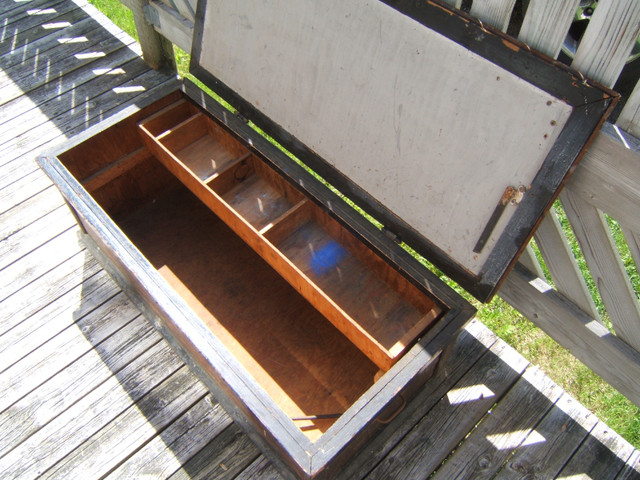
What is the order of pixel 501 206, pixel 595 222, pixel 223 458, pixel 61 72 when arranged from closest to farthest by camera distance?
pixel 501 206
pixel 595 222
pixel 223 458
pixel 61 72

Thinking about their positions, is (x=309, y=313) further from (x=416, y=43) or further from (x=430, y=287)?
(x=416, y=43)

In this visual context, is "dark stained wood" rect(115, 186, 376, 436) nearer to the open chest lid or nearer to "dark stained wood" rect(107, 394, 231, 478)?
"dark stained wood" rect(107, 394, 231, 478)

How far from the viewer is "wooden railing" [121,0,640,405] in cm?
158

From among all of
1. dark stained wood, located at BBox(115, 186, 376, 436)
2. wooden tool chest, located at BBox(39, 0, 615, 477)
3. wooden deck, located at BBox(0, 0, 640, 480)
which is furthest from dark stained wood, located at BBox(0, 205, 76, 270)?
dark stained wood, located at BBox(115, 186, 376, 436)

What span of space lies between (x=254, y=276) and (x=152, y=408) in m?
0.79

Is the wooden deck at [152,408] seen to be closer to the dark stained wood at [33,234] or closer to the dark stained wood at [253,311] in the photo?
the dark stained wood at [33,234]

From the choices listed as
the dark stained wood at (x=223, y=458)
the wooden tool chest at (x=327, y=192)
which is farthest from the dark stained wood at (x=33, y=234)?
the dark stained wood at (x=223, y=458)

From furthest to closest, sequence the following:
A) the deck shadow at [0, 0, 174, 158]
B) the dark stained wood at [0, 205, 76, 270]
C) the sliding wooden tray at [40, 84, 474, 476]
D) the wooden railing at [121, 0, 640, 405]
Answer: the deck shadow at [0, 0, 174, 158] < the dark stained wood at [0, 205, 76, 270] < the sliding wooden tray at [40, 84, 474, 476] < the wooden railing at [121, 0, 640, 405]

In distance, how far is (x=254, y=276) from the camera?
9.14 ft

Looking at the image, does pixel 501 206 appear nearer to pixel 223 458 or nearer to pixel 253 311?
pixel 253 311

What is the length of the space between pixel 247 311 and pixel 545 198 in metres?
1.50

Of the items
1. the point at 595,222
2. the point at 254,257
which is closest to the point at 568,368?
the point at 595,222

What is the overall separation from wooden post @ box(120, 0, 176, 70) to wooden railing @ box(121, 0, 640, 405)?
2.17 meters

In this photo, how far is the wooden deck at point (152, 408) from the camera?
2262mm
